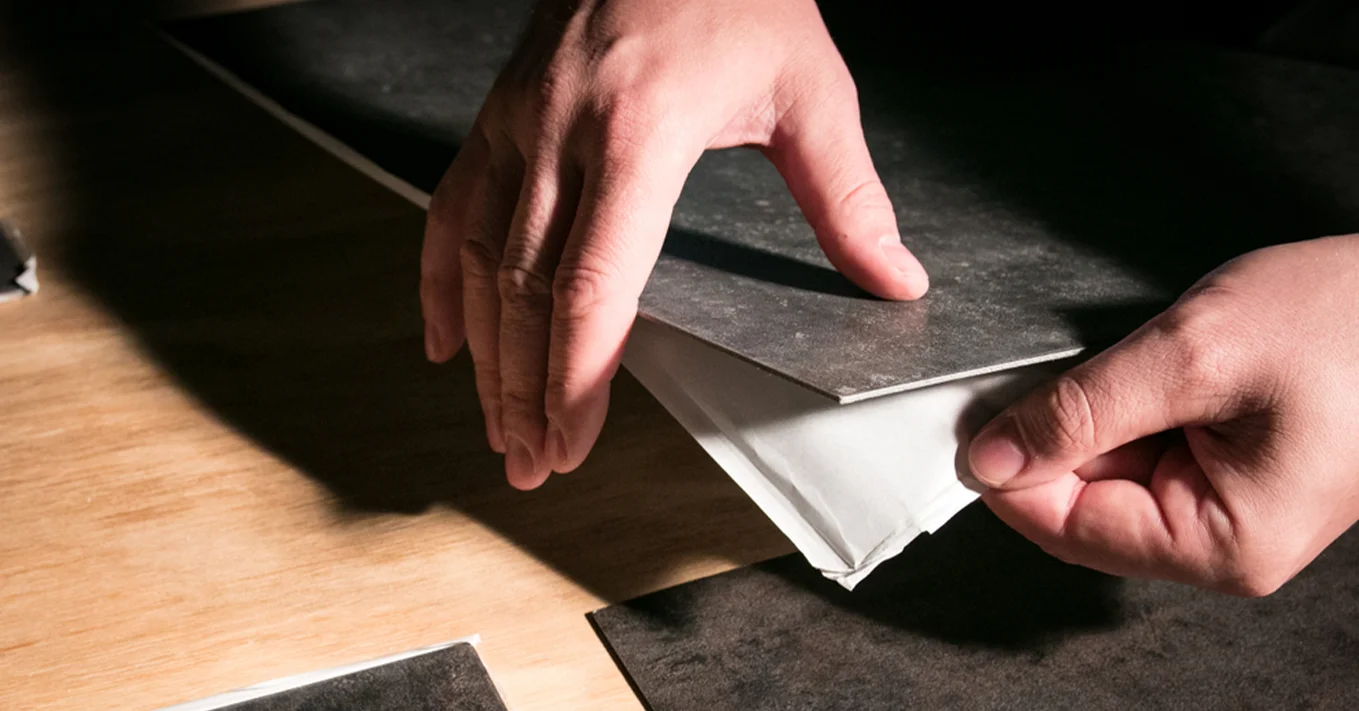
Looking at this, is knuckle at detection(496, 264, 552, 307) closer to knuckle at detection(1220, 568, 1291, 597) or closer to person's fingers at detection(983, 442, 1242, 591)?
person's fingers at detection(983, 442, 1242, 591)

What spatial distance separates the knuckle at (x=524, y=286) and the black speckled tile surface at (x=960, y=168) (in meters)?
0.06

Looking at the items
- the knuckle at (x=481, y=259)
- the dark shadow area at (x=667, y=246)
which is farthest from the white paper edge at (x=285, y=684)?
the knuckle at (x=481, y=259)

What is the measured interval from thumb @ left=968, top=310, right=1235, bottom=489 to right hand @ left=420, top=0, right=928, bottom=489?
0.11 m

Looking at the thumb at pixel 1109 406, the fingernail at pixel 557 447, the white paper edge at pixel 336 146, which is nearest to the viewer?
the thumb at pixel 1109 406

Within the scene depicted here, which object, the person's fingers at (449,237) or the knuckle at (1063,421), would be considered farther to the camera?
the person's fingers at (449,237)

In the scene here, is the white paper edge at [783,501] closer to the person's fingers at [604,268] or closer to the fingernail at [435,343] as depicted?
the person's fingers at [604,268]

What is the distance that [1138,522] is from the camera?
0.59 m

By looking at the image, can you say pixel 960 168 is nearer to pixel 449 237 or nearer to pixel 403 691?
pixel 449 237

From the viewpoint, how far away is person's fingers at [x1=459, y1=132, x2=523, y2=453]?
73 cm

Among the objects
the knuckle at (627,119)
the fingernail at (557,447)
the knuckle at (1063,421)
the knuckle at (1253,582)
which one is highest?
the knuckle at (627,119)

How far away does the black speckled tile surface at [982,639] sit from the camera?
0.58 metres

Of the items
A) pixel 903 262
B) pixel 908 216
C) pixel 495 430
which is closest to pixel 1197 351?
pixel 903 262

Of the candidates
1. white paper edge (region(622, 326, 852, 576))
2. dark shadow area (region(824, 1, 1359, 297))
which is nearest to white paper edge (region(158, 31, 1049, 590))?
white paper edge (region(622, 326, 852, 576))

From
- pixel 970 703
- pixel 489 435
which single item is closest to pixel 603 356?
pixel 489 435
